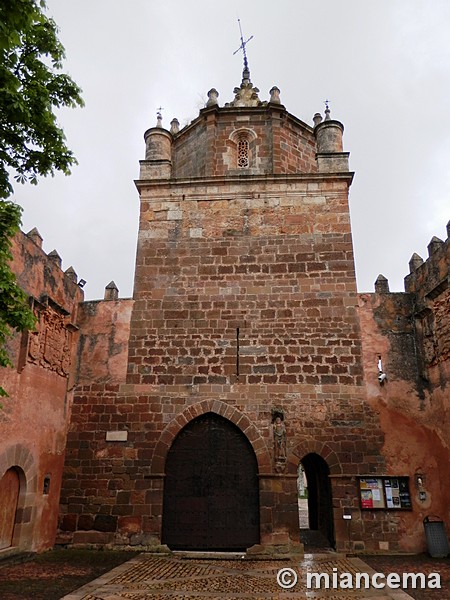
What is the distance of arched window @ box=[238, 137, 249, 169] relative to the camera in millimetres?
12137

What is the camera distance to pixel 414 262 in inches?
414

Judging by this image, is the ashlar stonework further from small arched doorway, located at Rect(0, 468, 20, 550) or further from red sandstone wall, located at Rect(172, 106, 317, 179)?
red sandstone wall, located at Rect(172, 106, 317, 179)

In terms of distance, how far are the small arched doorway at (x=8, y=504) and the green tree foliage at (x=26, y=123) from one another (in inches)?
153

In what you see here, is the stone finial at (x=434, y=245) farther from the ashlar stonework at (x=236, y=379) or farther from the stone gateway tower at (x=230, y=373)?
the stone gateway tower at (x=230, y=373)

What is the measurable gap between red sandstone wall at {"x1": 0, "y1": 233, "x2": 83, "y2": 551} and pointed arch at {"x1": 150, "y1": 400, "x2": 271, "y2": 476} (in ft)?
6.47

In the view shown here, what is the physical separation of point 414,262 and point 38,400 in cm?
819

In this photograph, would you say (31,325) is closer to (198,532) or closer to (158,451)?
(158,451)

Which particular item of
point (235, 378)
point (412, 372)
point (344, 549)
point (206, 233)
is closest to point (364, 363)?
point (412, 372)

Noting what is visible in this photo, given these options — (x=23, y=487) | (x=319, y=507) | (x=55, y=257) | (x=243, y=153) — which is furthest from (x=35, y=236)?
(x=319, y=507)

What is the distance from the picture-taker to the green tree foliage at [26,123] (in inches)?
177

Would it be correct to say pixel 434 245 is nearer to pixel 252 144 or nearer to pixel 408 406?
pixel 408 406

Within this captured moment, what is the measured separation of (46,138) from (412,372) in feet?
26.2

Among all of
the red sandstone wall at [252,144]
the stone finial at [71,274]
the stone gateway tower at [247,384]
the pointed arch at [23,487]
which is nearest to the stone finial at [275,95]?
the red sandstone wall at [252,144]

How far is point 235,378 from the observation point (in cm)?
977
